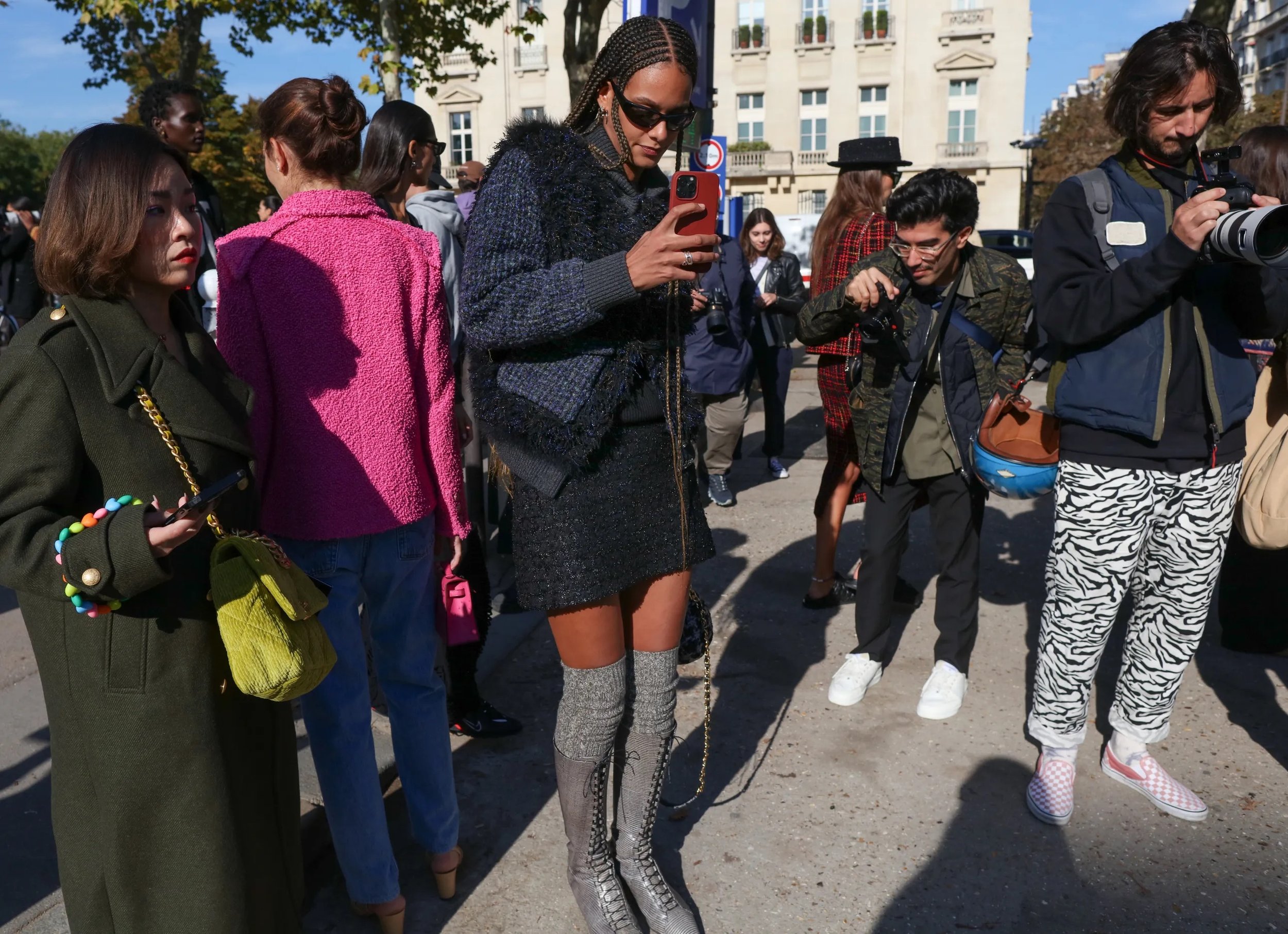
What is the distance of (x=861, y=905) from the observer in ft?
8.98

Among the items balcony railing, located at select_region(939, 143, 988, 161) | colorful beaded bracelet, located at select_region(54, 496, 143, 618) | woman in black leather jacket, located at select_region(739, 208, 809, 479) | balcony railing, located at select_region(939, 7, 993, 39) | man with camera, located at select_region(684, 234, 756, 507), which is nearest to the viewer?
colorful beaded bracelet, located at select_region(54, 496, 143, 618)

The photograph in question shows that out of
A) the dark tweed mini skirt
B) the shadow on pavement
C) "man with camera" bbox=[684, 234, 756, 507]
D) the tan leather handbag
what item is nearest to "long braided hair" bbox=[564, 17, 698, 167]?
the dark tweed mini skirt

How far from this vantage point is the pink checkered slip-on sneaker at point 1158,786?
312cm

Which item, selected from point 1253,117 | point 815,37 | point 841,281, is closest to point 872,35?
point 815,37

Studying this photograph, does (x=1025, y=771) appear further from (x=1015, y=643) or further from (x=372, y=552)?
(x=372, y=552)

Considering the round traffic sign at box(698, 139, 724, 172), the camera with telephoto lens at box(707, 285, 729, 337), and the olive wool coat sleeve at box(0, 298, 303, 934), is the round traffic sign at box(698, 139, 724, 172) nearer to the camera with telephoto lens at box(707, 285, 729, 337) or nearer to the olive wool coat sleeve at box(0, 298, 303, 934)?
the camera with telephoto lens at box(707, 285, 729, 337)

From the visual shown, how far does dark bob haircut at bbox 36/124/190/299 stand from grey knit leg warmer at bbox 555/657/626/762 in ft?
4.43

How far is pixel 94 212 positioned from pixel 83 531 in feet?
1.90

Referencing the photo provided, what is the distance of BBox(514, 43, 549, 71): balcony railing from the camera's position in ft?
136

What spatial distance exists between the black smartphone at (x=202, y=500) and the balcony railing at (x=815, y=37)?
42.2 metres

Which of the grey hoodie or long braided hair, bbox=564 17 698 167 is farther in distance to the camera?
the grey hoodie

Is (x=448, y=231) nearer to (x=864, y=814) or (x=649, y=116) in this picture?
(x=649, y=116)

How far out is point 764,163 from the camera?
4047cm

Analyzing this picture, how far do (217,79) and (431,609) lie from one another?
132 feet
